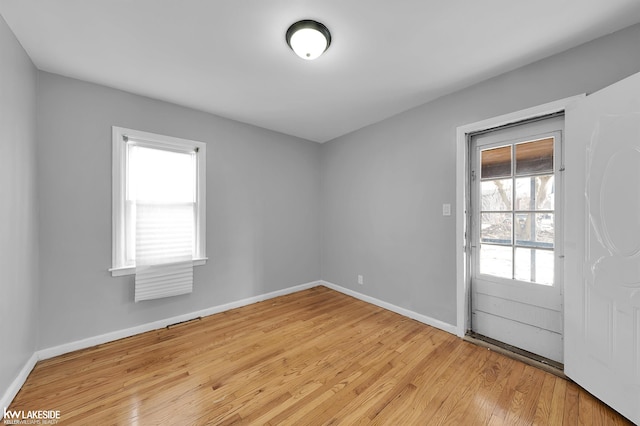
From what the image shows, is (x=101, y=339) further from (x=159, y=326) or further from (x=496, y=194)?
(x=496, y=194)

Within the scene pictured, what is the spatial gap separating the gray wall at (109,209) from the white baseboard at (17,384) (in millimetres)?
174

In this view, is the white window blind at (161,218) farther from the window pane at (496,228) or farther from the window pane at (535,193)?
the window pane at (535,193)

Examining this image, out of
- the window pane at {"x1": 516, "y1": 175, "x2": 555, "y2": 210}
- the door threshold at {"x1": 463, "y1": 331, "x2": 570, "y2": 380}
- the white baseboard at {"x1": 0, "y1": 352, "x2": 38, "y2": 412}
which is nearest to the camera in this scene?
the white baseboard at {"x1": 0, "y1": 352, "x2": 38, "y2": 412}

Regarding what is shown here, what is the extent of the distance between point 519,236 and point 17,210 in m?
4.15

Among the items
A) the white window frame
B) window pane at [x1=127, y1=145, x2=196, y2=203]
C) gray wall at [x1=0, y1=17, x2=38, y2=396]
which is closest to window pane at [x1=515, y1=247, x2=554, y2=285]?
window pane at [x1=127, y1=145, x2=196, y2=203]

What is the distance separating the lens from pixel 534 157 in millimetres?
2213

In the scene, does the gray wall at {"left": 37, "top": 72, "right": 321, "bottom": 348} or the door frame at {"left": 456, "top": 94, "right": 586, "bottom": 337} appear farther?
the door frame at {"left": 456, "top": 94, "right": 586, "bottom": 337}

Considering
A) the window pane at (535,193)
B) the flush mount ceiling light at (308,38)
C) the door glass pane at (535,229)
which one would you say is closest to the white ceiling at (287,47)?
the flush mount ceiling light at (308,38)

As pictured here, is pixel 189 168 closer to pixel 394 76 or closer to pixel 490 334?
pixel 394 76

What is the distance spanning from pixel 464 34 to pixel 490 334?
2.71 metres

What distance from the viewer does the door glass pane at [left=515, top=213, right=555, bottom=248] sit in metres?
2.12

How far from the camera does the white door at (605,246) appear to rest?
149 cm

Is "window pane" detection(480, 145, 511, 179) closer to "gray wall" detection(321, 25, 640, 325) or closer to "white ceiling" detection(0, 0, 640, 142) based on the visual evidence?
"gray wall" detection(321, 25, 640, 325)

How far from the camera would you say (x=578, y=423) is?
4.96 feet
